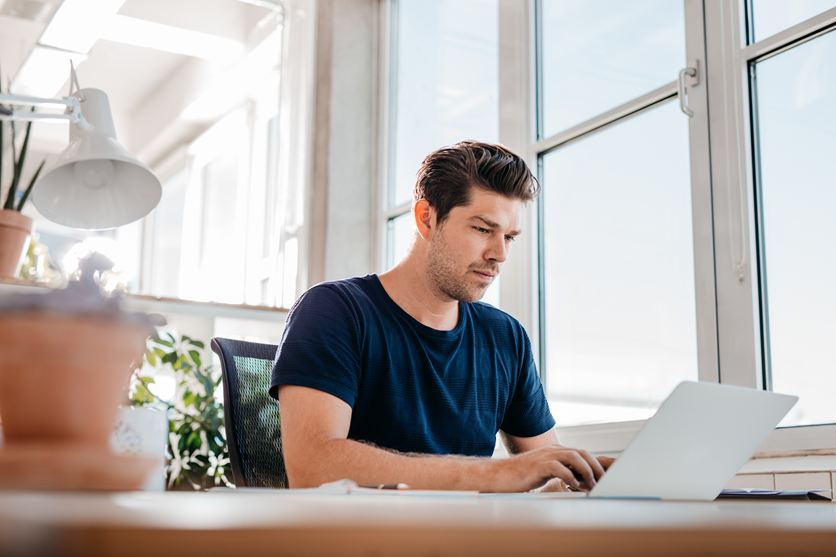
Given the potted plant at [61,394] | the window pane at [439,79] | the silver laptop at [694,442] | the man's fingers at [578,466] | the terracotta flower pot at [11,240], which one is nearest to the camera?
the potted plant at [61,394]

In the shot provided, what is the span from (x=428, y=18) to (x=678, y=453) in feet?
9.79

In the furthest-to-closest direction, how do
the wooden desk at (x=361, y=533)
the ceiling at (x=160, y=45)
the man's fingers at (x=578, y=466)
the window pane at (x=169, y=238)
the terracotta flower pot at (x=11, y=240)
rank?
the window pane at (x=169, y=238) → the ceiling at (x=160, y=45) → the terracotta flower pot at (x=11, y=240) → the man's fingers at (x=578, y=466) → the wooden desk at (x=361, y=533)

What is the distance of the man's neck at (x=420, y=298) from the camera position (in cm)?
175

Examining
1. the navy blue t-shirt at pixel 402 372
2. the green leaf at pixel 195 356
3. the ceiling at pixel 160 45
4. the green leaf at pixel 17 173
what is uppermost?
the ceiling at pixel 160 45

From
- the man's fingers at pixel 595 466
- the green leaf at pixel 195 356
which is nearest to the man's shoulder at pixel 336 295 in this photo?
the man's fingers at pixel 595 466

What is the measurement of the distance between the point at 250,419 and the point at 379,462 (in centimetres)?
38

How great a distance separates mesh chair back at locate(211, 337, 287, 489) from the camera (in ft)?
4.82

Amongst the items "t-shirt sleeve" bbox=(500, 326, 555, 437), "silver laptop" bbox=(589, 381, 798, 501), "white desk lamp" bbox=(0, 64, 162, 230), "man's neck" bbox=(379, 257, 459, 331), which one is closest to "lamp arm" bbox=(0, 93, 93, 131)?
"white desk lamp" bbox=(0, 64, 162, 230)

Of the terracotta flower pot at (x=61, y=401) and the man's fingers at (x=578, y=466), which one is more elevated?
the terracotta flower pot at (x=61, y=401)

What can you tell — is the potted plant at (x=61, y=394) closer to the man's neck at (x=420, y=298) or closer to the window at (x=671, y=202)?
the man's neck at (x=420, y=298)

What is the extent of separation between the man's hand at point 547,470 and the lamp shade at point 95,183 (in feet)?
3.50

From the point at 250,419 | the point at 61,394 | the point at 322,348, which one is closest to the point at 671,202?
the point at 322,348

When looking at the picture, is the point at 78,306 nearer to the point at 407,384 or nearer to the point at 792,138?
the point at 407,384

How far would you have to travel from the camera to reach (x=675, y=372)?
7.30 feet
